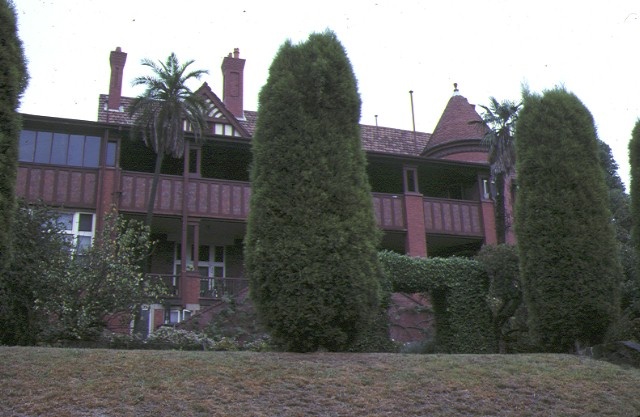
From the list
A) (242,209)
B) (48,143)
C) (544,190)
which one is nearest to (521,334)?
(544,190)

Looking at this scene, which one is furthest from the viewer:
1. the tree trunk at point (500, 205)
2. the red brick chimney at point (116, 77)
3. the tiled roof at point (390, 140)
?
the tiled roof at point (390, 140)

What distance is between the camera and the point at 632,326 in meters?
15.4

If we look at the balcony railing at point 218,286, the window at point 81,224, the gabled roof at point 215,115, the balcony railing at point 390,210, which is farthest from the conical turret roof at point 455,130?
the window at point 81,224

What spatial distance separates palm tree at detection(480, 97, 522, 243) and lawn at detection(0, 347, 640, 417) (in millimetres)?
15613

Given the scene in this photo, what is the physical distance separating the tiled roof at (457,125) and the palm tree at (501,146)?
312cm

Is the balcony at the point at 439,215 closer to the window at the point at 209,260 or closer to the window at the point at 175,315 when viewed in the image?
the window at the point at 209,260

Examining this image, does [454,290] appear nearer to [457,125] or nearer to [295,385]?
[295,385]

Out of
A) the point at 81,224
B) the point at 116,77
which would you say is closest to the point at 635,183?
the point at 81,224

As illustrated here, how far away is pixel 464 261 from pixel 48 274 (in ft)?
32.2

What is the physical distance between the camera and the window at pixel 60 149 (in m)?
22.4

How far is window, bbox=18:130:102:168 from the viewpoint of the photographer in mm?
22391

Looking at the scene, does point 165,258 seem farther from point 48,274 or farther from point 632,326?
point 632,326

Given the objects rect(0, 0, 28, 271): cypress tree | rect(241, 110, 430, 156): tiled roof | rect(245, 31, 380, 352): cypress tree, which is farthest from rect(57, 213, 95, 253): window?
rect(0, 0, 28, 271): cypress tree

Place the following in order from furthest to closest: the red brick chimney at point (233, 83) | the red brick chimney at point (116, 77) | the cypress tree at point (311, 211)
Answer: the red brick chimney at point (233, 83), the red brick chimney at point (116, 77), the cypress tree at point (311, 211)
